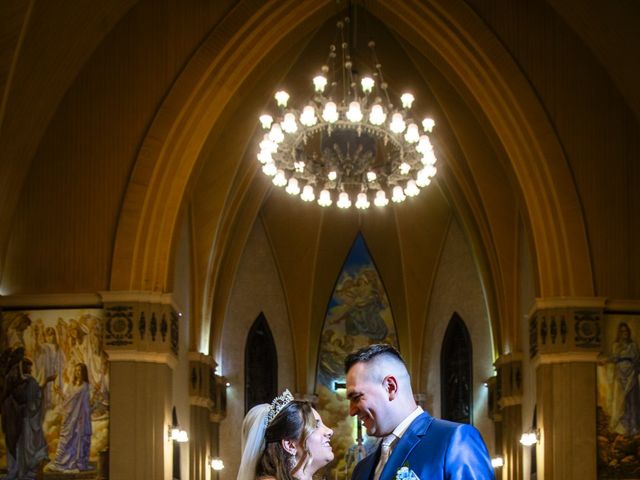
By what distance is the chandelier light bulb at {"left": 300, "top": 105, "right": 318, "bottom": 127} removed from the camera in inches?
627

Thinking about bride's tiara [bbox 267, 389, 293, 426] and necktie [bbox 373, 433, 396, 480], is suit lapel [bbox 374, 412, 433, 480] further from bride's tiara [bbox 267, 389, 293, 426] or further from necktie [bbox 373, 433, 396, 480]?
bride's tiara [bbox 267, 389, 293, 426]

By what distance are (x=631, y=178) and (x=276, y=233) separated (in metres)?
11.6

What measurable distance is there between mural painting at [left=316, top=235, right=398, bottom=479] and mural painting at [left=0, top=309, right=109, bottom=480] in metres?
11.7

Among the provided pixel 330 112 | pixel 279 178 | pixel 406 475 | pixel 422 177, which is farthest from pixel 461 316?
pixel 406 475

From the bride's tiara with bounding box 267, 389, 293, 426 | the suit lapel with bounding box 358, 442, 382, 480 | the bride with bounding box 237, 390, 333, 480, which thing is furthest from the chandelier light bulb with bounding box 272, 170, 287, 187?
the suit lapel with bounding box 358, 442, 382, 480

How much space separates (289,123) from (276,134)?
14.0 inches

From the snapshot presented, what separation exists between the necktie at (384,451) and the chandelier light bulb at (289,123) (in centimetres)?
1188

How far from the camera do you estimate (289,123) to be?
16141 mm

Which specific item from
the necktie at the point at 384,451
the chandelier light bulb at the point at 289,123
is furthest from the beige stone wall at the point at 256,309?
the necktie at the point at 384,451

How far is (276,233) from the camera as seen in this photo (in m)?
26.8

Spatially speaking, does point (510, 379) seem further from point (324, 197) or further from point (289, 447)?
point (289, 447)

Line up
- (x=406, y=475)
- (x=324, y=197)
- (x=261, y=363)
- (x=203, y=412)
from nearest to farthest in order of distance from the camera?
(x=406, y=475) → (x=324, y=197) → (x=203, y=412) → (x=261, y=363)

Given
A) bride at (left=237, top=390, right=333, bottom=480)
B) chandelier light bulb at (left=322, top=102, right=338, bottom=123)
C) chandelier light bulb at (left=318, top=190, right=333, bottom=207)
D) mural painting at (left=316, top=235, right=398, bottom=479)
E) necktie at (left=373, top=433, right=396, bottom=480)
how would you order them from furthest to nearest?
mural painting at (left=316, top=235, right=398, bottom=479) → chandelier light bulb at (left=318, top=190, right=333, bottom=207) → chandelier light bulb at (left=322, top=102, right=338, bottom=123) → bride at (left=237, top=390, right=333, bottom=480) → necktie at (left=373, top=433, right=396, bottom=480)

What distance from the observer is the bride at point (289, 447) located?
218 inches
